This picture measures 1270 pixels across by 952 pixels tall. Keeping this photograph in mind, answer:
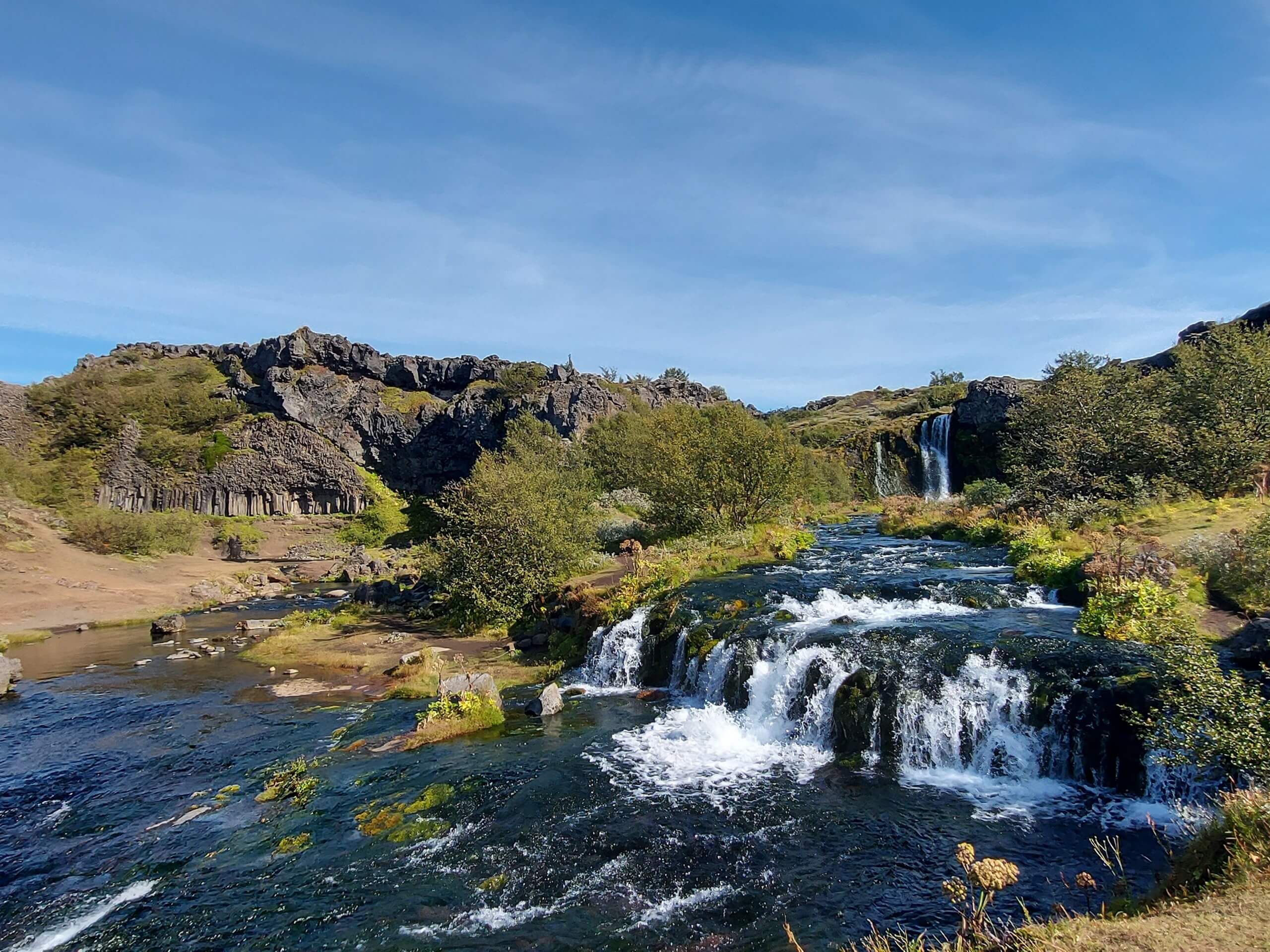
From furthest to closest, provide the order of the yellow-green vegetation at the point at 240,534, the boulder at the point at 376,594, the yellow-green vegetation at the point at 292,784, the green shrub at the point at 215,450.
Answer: the green shrub at the point at 215,450 → the yellow-green vegetation at the point at 240,534 → the boulder at the point at 376,594 → the yellow-green vegetation at the point at 292,784

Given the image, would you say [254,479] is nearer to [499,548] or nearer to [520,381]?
[520,381]

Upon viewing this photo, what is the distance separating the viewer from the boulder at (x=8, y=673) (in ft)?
77.8

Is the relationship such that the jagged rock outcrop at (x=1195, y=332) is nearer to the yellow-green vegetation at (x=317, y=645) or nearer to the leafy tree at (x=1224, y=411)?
the leafy tree at (x=1224, y=411)

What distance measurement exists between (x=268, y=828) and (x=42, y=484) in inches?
3165

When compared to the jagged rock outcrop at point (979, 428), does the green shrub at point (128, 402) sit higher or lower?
higher

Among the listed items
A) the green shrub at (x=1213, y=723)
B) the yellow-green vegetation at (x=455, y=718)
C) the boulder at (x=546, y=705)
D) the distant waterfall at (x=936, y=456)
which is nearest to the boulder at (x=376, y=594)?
the yellow-green vegetation at (x=455, y=718)

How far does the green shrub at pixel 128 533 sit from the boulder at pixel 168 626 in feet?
81.8

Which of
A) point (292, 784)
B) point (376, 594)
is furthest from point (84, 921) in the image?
point (376, 594)

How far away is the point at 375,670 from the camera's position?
2534cm

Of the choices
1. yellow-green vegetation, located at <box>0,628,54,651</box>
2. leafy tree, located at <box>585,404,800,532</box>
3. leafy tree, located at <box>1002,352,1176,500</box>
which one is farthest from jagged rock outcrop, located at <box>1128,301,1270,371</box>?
yellow-green vegetation, located at <box>0,628,54,651</box>

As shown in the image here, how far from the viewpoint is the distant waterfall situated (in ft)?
294

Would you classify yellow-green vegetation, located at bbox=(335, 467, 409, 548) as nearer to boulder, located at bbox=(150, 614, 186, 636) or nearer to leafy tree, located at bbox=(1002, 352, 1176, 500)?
boulder, located at bbox=(150, 614, 186, 636)

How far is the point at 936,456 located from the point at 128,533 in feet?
316


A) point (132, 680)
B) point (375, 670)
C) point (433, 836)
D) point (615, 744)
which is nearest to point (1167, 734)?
point (615, 744)
